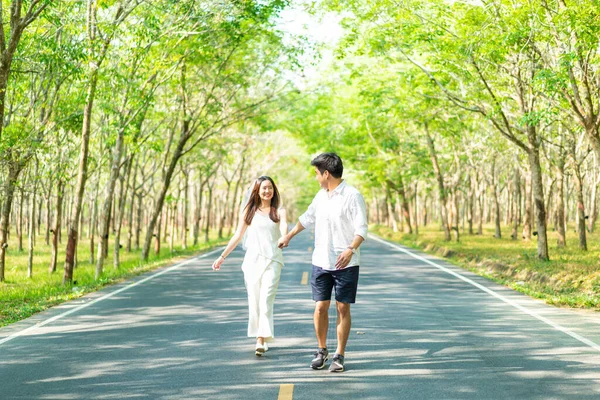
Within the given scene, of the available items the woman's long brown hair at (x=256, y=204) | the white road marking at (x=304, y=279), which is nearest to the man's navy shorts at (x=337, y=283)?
the woman's long brown hair at (x=256, y=204)

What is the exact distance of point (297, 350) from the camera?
25.1 feet

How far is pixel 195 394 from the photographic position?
5.81m

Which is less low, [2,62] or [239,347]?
[2,62]

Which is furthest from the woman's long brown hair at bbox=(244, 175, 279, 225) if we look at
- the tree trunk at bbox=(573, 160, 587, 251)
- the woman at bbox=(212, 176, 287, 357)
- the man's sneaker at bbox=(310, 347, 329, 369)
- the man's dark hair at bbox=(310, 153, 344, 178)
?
the tree trunk at bbox=(573, 160, 587, 251)

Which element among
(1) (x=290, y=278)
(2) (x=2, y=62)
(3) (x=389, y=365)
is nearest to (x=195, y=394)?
(3) (x=389, y=365)

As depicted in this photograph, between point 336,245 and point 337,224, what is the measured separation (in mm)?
202

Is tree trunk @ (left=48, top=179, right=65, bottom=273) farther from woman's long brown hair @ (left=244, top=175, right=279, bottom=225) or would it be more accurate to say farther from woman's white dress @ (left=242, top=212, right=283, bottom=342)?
woman's white dress @ (left=242, top=212, right=283, bottom=342)

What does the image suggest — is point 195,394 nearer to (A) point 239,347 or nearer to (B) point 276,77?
(A) point 239,347

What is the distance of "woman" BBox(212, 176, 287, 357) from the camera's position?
755cm

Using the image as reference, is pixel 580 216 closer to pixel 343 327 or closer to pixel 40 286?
pixel 40 286

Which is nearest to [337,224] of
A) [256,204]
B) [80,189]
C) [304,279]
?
[256,204]

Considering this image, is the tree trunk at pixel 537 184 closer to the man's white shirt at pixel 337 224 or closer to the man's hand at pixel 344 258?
the man's white shirt at pixel 337 224

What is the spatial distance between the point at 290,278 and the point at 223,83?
38.7 ft

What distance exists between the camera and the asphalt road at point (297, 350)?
236 inches
